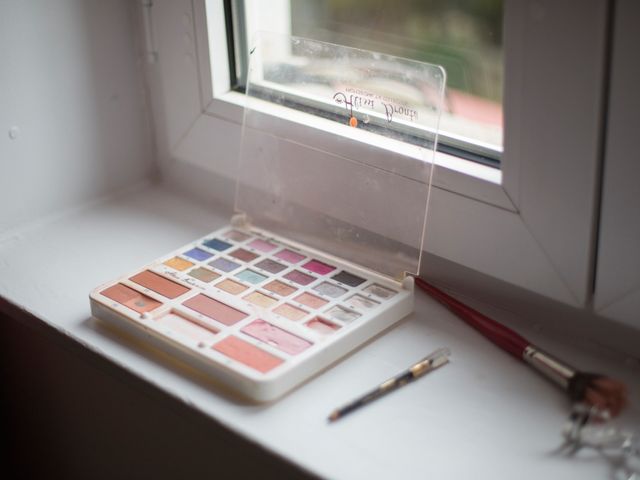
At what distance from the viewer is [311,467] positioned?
0.54 meters

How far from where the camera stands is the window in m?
0.64

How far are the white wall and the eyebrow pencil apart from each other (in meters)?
0.40

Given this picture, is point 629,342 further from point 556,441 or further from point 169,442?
point 169,442

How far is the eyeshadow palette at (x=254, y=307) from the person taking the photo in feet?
1.97

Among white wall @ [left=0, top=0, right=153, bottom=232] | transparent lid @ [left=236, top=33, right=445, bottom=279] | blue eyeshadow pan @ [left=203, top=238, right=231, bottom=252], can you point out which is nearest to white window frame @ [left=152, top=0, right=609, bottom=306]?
transparent lid @ [left=236, top=33, right=445, bottom=279]

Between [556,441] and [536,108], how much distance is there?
0.74 ft

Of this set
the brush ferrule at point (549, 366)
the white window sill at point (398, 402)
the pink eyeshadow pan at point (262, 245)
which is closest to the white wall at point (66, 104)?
the white window sill at point (398, 402)

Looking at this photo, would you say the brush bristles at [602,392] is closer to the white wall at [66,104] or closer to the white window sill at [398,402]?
the white window sill at [398,402]

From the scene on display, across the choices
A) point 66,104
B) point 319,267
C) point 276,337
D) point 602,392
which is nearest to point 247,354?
point 276,337

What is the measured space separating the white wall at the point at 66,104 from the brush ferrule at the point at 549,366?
472 mm

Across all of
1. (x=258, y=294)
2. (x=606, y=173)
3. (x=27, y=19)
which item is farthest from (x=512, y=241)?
(x=27, y=19)

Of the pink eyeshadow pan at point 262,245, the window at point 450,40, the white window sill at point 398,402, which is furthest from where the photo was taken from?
the pink eyeshadow pan at point 262,245

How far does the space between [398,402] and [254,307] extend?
14 cm

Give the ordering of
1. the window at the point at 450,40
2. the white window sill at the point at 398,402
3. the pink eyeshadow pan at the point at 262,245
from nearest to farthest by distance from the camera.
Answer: the white window sill at the point at 398,402 < the window at the point at 450,40 < the pink eyeshadow pan at the point at 262,245
